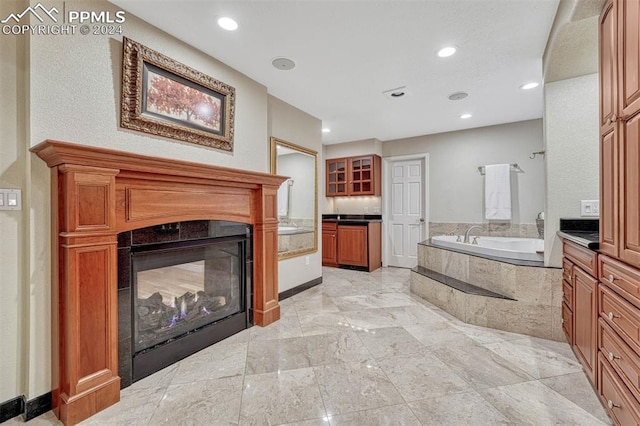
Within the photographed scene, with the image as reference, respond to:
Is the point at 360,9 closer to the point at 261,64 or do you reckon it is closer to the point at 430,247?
the point at 261,64

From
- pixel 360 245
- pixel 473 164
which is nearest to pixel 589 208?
pixel 473 164

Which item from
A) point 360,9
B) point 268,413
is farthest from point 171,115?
point 268,413

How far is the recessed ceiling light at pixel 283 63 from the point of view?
252 cm

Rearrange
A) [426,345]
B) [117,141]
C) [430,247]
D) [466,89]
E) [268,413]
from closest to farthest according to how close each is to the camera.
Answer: [268,413] → [117,141] → [426,345] → [466,89] → [430,247]

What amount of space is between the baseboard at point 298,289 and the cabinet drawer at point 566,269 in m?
2.73

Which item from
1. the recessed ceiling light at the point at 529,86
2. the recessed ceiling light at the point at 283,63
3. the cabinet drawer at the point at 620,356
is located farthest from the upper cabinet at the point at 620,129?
the recessed ceiling light at the point at 283,63

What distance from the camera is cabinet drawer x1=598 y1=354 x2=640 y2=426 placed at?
3.99ft

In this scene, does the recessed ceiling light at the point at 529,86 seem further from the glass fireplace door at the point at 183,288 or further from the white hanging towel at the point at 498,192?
the glass fireplace door at the point at 183,288

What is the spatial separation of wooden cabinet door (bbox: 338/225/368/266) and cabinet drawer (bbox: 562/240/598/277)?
9.95 feet

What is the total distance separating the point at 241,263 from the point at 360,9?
226cm

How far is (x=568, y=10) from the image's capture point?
5.60 feet

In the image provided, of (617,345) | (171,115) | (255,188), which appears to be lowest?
(617,345)

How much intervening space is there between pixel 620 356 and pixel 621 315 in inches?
7.7

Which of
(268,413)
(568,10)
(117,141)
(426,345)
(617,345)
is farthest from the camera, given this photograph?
(426,345)
